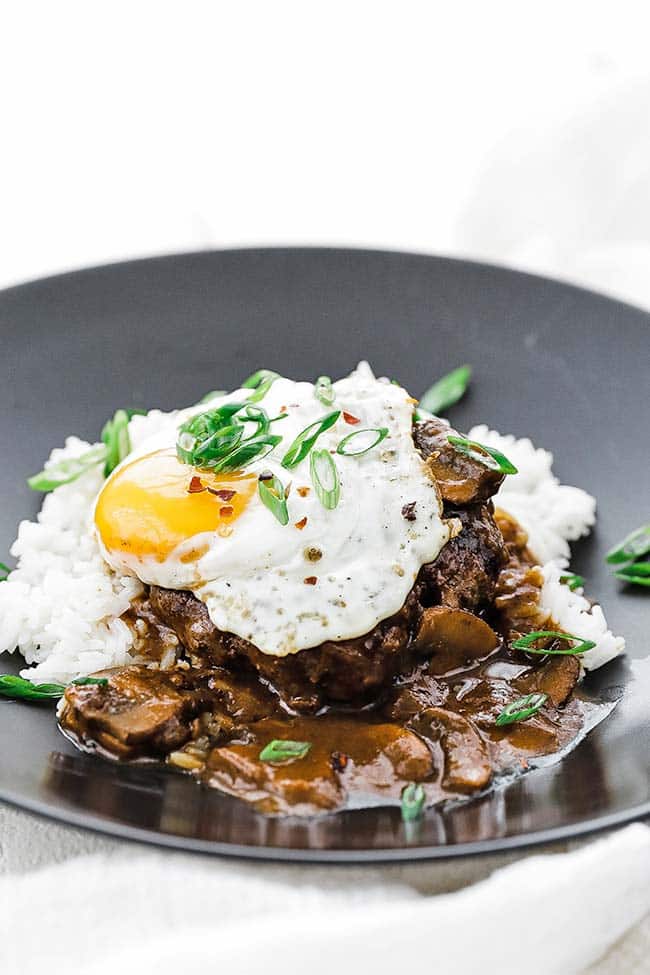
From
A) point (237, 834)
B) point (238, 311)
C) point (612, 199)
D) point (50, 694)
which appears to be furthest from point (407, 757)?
point (612, 199)

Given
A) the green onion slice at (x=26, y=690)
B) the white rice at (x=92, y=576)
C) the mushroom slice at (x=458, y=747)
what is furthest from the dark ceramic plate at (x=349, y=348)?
the green onion slice at (x=26, y=690)

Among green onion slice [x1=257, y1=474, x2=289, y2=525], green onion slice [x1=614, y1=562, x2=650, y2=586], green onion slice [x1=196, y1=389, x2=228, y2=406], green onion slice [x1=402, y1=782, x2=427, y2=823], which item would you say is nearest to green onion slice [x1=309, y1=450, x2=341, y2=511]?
green onion slice [x1=257, y1=474, x2=289, y2=525]

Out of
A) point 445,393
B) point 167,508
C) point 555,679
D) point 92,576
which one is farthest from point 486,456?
point 92,576

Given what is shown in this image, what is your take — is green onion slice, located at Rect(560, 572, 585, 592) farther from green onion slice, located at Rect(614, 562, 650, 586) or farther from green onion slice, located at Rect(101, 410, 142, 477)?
green onion slice, located at Rect(101, 410, 142, 477)

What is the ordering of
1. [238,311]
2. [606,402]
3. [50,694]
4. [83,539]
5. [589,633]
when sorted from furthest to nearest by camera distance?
1. [238,311]
2. [606,402]
3. [83,539]
4. [589,633]
5. [50,694]

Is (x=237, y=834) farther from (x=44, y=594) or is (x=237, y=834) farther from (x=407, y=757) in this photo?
(x=44, y=594)

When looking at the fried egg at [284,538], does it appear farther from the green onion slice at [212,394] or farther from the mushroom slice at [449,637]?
the green onion slice at [212,394]
